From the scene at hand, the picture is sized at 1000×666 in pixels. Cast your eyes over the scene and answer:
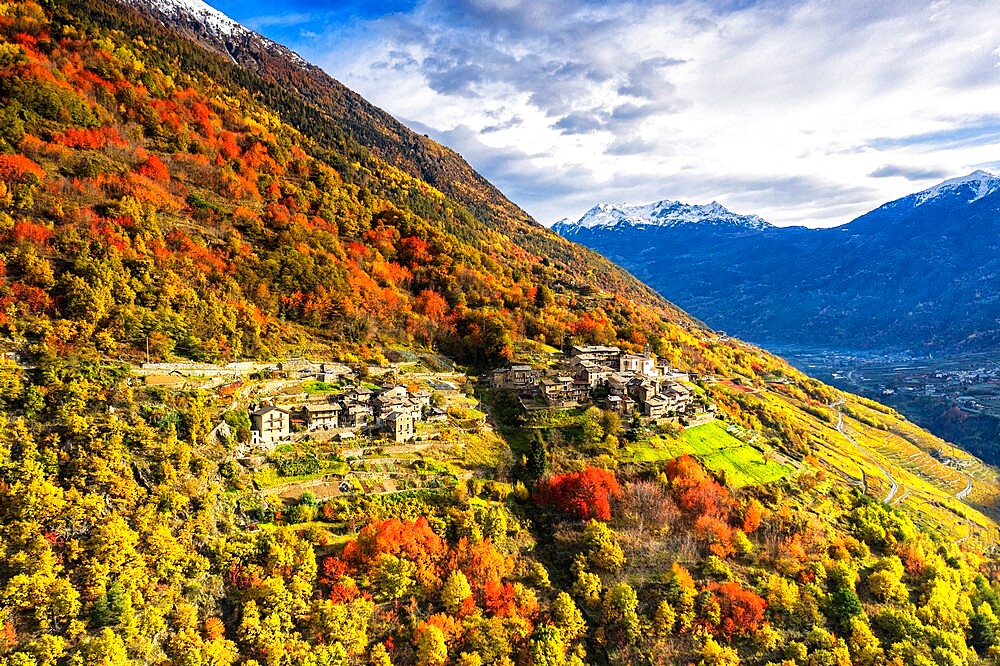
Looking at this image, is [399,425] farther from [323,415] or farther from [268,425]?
[268,425]

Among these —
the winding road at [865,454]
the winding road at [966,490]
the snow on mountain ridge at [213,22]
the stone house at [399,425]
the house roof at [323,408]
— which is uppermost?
the snow on mountain ridge at [213,22]

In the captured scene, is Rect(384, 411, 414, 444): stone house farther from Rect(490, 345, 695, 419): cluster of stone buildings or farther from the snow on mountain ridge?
the snow on mountain ridge

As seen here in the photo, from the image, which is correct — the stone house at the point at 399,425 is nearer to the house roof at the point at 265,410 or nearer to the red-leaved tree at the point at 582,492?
the house roof at the point at 265,410

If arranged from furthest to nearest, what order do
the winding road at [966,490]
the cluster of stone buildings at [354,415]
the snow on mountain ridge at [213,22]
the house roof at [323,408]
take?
1. the snow on mountain ridge at [213,22]
2. the winding road at [966,490]
3. the house roof at [323,408]
4. the cluster of stone buildings at [354,415]

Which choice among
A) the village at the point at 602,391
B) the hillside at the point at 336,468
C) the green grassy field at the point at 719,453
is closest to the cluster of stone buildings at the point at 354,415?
the hillside at the point at 336,468

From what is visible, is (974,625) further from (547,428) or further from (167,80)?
(167,80)
